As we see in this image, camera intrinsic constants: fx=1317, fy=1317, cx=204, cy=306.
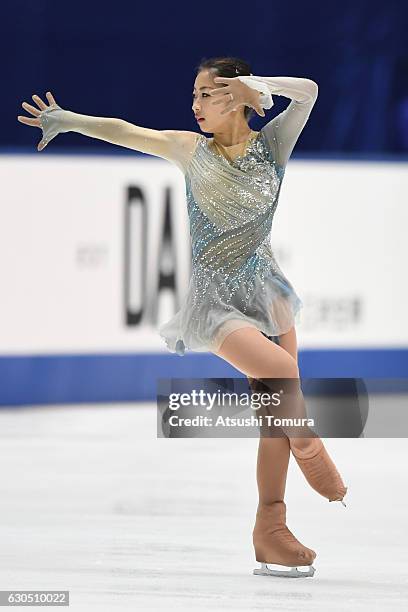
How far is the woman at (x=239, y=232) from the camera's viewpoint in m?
3.13

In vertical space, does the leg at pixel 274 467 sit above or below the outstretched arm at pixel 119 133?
below

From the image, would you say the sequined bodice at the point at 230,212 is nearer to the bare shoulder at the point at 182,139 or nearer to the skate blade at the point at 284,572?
the bare shoulder at the point at 182,139

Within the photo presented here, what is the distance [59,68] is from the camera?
713 cm

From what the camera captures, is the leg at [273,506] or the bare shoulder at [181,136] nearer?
the leg at [273,506]

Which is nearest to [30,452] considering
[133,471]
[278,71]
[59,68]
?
[133,471]

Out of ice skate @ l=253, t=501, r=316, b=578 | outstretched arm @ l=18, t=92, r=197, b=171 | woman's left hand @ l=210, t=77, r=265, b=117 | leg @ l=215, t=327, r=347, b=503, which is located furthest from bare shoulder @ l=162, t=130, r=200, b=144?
ice skate @ l=253, t=501, r=316, b=578

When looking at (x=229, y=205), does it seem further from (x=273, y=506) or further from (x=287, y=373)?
(x=273, y=506)

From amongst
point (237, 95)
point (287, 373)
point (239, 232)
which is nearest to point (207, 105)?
point (237, 95)

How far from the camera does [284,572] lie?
323 centimetres

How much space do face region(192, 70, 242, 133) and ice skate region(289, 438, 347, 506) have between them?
0.79m

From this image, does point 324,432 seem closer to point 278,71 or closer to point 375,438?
point 375,438

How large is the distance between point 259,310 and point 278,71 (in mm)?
4543

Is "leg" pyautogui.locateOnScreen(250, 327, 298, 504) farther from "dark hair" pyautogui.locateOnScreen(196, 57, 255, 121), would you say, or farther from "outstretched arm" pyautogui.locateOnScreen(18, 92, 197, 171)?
"dark hair" pyautogui.locateOnScreen(196, 57, 255, 121)

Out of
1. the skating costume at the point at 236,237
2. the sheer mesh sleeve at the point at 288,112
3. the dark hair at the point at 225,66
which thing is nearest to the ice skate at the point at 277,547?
the skating costume at the point at 236,237
